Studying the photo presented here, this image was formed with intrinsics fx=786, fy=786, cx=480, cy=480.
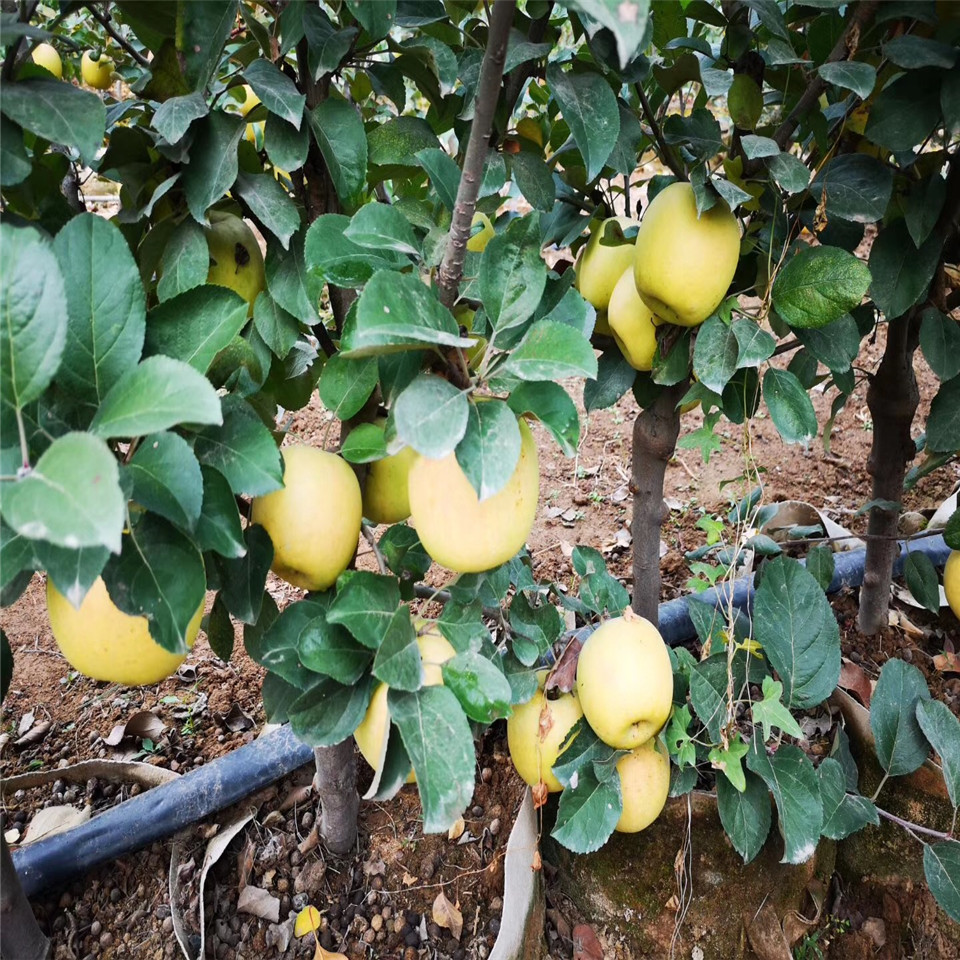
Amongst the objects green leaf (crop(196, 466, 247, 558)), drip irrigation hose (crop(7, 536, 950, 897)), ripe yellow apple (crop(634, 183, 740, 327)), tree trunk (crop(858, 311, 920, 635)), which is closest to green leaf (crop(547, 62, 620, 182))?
ripe yellow apple (crop(634, 183, 740, 327))

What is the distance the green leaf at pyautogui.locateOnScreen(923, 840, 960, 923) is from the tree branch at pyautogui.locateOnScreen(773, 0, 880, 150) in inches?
34.8

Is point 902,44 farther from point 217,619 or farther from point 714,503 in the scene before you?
point 714,503

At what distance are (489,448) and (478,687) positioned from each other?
0.87 feet

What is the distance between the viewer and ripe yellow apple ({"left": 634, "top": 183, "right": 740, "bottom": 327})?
783mm

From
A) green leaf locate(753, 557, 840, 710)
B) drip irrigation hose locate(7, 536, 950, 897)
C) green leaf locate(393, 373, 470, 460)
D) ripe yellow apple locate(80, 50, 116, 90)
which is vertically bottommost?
drip irrigation hose locate(7, 536, 950, 897)

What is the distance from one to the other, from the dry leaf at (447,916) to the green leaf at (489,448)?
0.78 m

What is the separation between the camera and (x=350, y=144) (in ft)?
2.31

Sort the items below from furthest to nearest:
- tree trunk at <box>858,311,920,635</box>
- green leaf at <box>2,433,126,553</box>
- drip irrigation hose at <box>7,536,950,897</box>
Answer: tree trunk at <box>858,311,920,635</box> → drip irrigation hose at <box>7,536,950,897</box> → green leaf at <box>2,433,126,553</box>

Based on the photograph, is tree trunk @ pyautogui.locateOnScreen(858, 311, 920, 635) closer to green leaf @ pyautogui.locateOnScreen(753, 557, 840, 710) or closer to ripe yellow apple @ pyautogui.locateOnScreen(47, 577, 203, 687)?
green leaf @ pyautogui.locateOnScreen(753, 557, 840, 710)

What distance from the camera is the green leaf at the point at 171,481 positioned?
51 centimetres

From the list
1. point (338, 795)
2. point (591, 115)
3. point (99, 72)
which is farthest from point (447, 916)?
point (99, 72)

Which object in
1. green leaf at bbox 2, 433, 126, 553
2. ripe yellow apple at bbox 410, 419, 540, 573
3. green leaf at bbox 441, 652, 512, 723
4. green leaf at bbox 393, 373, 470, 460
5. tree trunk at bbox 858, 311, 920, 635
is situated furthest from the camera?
tree trunk at bbox 858, 311, 920, 635

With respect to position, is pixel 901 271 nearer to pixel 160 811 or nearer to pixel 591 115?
pixel 591 115

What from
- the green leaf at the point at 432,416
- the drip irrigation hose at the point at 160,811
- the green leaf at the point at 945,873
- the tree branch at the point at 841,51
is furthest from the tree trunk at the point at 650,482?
the green leaf at the point at 432,416
